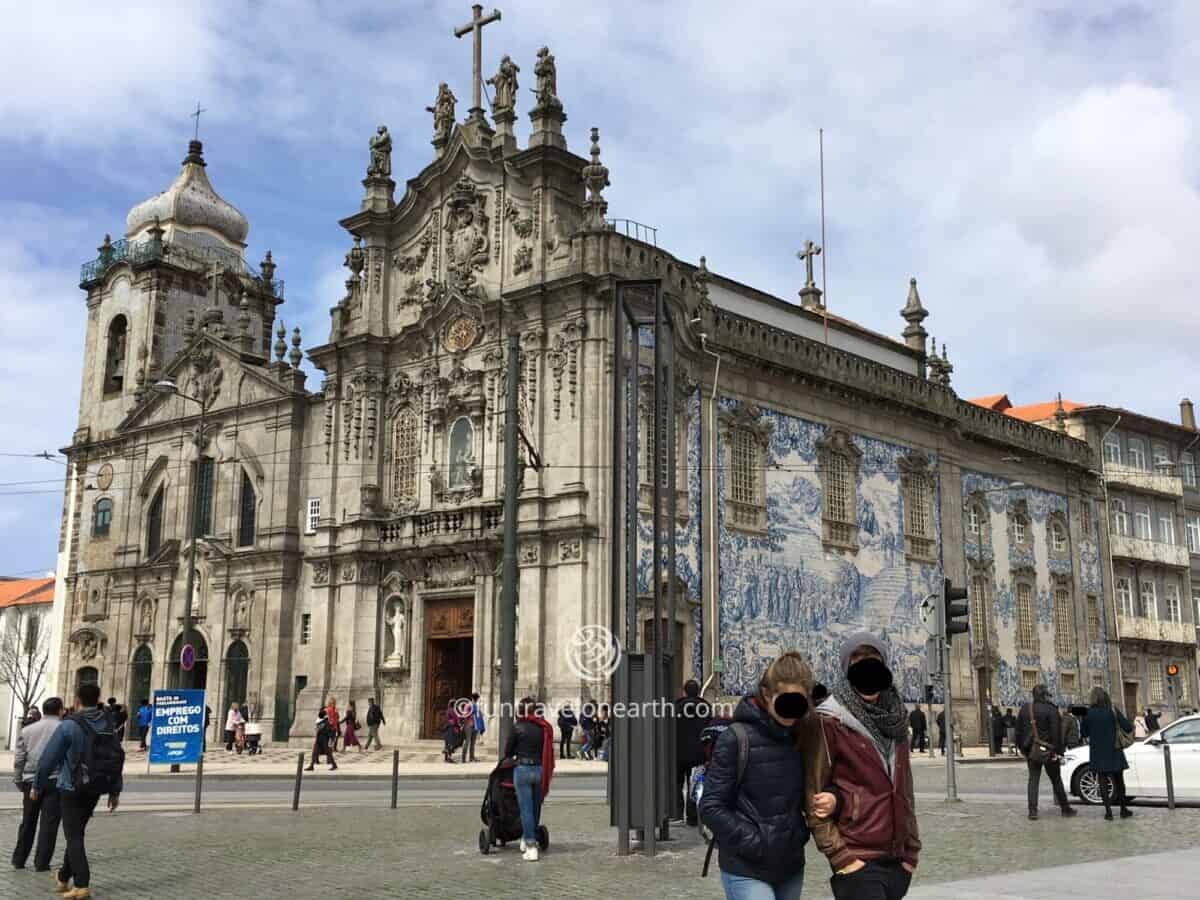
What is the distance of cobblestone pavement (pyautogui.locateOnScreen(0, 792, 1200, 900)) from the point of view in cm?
1092

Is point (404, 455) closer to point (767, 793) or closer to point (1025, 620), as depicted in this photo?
point (1025, 620)

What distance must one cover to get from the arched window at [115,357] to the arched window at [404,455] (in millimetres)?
16461

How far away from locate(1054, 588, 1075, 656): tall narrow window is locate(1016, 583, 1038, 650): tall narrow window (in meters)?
1.82

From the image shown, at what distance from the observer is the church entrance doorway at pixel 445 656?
3600 cm

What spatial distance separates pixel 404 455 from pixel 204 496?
9.88 m

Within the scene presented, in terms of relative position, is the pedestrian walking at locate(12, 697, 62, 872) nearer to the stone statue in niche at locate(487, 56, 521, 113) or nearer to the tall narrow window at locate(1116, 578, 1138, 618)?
the stone statue in niche at locate(487, 56, 521, 113)

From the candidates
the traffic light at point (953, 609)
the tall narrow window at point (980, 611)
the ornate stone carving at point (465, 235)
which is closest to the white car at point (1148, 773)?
the traffic light at point (953, 609)

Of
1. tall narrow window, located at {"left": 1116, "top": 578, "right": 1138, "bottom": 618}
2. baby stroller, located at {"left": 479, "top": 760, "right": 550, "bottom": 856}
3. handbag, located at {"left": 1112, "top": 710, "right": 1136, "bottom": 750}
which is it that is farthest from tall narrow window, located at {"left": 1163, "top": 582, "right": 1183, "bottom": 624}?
baby stroller, located at {"left": 479, "top": 760, "right": 550, "bottom": 856}

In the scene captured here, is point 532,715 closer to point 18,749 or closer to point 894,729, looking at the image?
point 18,749

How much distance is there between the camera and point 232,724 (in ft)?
124

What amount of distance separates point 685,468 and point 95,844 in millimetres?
22931

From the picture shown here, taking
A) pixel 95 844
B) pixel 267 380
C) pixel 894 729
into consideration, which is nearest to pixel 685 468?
pixel 267 380

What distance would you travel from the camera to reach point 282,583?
134ft

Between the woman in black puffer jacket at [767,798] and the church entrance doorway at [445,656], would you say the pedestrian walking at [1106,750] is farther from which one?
the church entrance doorway at [445,656]
